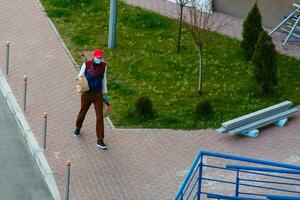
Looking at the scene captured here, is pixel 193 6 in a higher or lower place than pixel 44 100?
higher

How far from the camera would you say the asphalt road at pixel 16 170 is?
17.5 metres

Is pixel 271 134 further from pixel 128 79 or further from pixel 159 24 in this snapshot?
pixel 159 24

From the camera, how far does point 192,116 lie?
68.3 feet

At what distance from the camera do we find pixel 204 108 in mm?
20672

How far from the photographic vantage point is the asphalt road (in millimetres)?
17531

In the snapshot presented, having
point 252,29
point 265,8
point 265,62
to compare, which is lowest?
point 265,62

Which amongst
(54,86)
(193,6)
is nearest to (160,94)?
(54,86)

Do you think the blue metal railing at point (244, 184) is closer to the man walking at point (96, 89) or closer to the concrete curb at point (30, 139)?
the man walking at point (96, 89)

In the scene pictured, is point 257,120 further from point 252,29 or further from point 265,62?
point 252,29

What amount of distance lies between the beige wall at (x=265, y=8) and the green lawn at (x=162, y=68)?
1.34 m

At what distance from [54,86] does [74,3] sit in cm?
468

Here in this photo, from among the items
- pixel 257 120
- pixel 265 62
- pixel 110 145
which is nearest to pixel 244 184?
pixel 110 145

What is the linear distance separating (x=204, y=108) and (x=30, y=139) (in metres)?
3.75

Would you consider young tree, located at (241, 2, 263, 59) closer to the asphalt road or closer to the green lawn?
the green lawn
